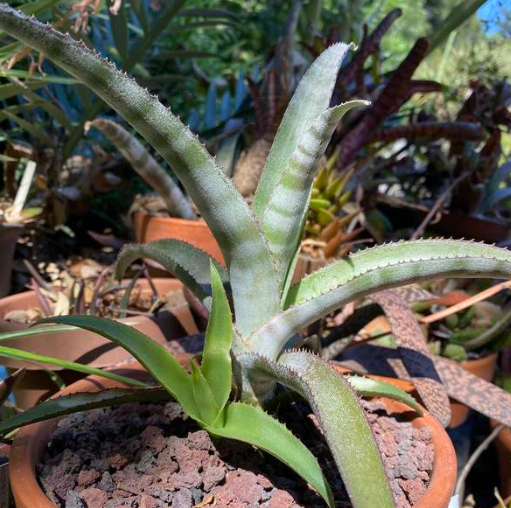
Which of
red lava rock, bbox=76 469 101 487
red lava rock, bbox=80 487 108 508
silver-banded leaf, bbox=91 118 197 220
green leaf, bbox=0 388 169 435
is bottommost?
red lava rock, bbox=80 487 108 508

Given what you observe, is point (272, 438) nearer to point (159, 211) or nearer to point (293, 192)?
point (293, 192)

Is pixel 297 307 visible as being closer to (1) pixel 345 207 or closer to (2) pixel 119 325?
(2) pixel 119 325

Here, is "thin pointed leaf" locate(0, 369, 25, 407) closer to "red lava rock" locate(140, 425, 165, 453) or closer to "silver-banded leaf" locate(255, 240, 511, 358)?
"red lava rock" locate(140, 425, 165, 453)

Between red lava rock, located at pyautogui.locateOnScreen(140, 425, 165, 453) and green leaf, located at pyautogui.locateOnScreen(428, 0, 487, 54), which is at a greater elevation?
green leaf, located at pyautogui.locateOnScreen(428, 0, 487, 54)

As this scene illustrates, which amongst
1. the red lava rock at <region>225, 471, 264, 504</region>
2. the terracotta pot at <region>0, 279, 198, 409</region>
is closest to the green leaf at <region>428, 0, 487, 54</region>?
the terracotta pot at <region>0, 279, 198, 409</region>

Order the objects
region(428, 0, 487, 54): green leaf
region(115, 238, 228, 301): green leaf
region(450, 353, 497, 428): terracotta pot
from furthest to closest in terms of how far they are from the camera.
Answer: region(428, 0, 487, 54): green leaf → region(450, 353, 497, 428): terracotta pot → region(115, 238, 228, 301): green leaf

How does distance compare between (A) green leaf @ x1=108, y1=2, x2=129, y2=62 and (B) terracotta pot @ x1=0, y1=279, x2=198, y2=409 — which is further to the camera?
(A) green leaf @ x1=108, y1=2, x2=129, y2=62
